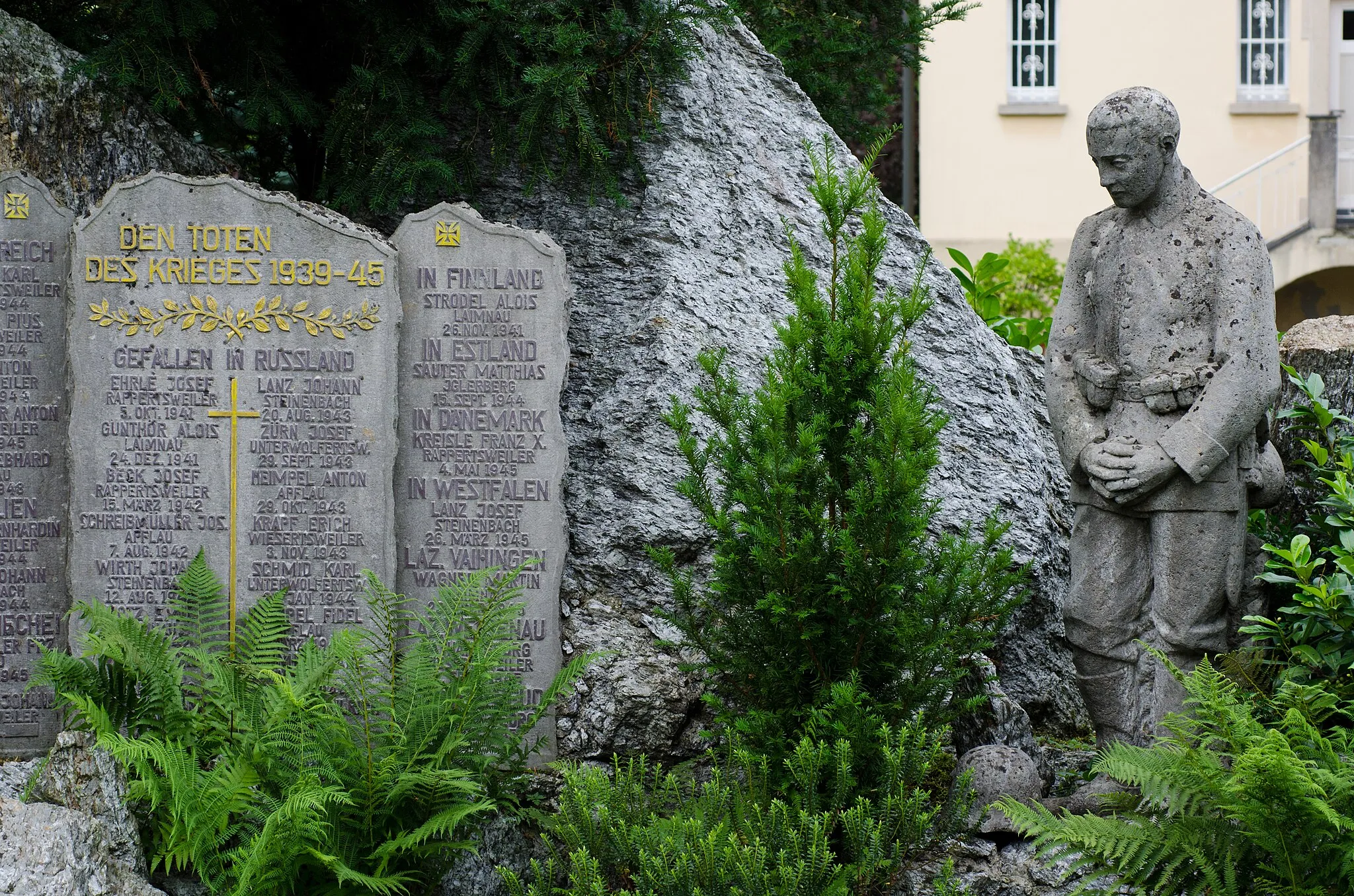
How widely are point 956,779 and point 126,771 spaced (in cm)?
308

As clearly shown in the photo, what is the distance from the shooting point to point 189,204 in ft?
21.1

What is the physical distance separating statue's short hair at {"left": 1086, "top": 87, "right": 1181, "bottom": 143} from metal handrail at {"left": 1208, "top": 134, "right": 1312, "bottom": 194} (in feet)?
39.4

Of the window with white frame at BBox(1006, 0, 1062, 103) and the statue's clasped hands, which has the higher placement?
the window with white frame at BBox(1006, 0, 1062, 103)

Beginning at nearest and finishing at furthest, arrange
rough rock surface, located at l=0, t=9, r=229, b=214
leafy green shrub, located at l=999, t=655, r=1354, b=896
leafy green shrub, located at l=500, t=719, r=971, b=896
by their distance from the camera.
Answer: leafy green shrub, located at l=999, t=655, r=1354, b=896 < leafy green shrub, located at l=500, t=719, r=971, b=896 < rough rock surface, located at l=0, t=9, r=229, b=214

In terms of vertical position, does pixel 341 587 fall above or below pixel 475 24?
below

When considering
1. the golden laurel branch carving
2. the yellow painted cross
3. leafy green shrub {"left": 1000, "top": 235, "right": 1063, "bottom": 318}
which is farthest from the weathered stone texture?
leafy green shrub {"left": 1000, "top": 235, "right": 1063, "bottom": 318}

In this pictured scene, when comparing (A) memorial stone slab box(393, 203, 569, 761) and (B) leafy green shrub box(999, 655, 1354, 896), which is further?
(A) memorial stone slab box(393, 203, 569, 761)

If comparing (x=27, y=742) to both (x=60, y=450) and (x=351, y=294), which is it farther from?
(x=351, y=294)

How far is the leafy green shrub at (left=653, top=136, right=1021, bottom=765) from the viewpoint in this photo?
5371 millimetres

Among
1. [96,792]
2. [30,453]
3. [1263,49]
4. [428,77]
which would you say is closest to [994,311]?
[428,77]

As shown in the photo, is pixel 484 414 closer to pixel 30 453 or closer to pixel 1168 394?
pixel 30 453

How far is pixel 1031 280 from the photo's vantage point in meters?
16.0

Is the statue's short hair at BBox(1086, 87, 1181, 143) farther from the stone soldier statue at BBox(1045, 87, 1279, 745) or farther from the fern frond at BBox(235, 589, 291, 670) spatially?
the fern frond at BBox(235, 589, 291, 670)

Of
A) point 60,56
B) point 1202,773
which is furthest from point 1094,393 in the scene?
point 60,56
